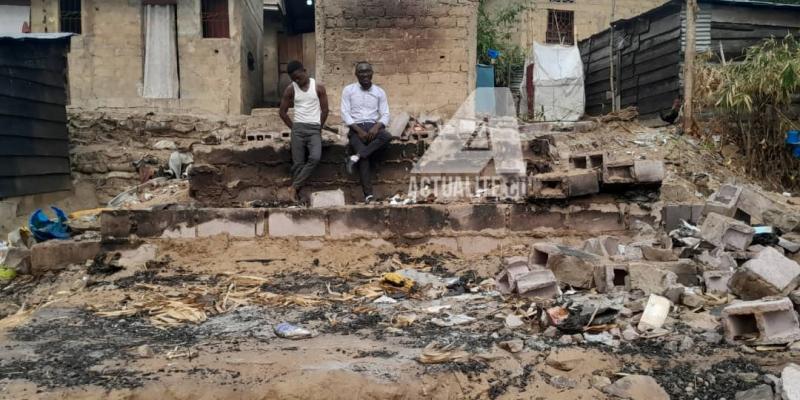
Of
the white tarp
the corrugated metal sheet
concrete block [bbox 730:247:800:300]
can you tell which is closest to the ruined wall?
the white tarp

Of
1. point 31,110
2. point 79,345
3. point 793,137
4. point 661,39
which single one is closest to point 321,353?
point 79,345

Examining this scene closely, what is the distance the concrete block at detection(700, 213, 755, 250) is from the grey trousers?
13.1 feet

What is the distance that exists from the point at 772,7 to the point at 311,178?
10817 millimetres

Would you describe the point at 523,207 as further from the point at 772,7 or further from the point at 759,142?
the point at 772,7

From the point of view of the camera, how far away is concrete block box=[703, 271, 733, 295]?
4.08m

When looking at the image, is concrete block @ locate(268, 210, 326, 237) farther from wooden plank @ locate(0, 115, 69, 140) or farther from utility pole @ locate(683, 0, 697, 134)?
utility pole @ locate(683, 0, 697, 134)

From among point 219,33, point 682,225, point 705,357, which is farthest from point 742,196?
point 219,33

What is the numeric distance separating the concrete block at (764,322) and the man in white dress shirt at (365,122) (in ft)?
12.7

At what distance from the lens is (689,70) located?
32.8ft

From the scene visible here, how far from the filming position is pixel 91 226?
6.37 m

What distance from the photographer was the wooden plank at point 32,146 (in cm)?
827

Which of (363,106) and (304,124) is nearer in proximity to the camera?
(304,124)

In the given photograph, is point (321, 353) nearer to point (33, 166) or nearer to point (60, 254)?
point (60, 254)

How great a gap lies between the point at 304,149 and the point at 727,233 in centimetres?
435
